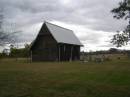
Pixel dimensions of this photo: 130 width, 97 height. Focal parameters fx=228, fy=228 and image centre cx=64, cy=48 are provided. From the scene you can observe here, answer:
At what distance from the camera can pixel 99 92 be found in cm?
986

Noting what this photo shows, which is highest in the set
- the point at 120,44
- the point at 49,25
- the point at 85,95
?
the point at 49,25

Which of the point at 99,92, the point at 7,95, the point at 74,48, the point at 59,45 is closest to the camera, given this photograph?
the point at 7,95

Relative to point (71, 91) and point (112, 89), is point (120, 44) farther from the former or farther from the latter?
point (71, 91)

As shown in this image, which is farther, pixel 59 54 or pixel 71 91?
pixel 59 54

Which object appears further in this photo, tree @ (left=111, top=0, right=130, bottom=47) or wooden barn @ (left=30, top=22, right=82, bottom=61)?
wooden barn @ (left=30, top=22, right=82, bottom=61)

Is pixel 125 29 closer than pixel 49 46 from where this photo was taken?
Yes

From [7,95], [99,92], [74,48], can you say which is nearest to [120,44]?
[99,92]

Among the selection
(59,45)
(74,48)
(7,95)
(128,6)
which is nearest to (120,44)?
(128,6)

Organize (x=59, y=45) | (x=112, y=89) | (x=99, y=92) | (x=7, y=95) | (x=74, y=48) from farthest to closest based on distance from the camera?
1. (x=74, y=48)
2. (x=59, y=45)
3. (x=112, y=89)
4. (x=99, y=92)
5. (x=7, y=95)

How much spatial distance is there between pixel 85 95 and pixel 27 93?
2431 mm

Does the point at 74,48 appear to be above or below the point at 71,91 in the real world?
above

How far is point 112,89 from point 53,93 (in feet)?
9.35

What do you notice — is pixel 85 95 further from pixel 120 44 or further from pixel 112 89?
pixel 120 44

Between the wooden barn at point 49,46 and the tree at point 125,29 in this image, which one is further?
the wooden barn at point 49,46
